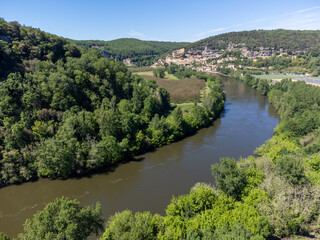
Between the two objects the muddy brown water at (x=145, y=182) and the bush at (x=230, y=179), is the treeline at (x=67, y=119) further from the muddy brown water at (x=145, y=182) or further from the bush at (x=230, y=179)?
the bush at (x=230, y=179)

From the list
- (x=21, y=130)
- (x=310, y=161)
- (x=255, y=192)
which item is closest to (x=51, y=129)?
(x=21, y=130)

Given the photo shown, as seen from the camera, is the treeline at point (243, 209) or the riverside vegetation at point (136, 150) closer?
the treeline at point (243, 209)

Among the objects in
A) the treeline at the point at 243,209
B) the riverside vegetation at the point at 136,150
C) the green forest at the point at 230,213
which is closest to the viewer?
the green forest at the point at 230,213

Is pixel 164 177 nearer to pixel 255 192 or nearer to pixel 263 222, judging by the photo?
pixel 255 192

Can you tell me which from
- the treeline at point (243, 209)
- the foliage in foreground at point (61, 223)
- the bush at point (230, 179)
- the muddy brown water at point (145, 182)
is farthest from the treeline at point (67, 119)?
the bush at point (230, 179)

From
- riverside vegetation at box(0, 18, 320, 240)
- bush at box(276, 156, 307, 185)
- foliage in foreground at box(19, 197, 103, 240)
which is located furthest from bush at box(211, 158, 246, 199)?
foliage in foreground at box(19, 197, 103, 240)
